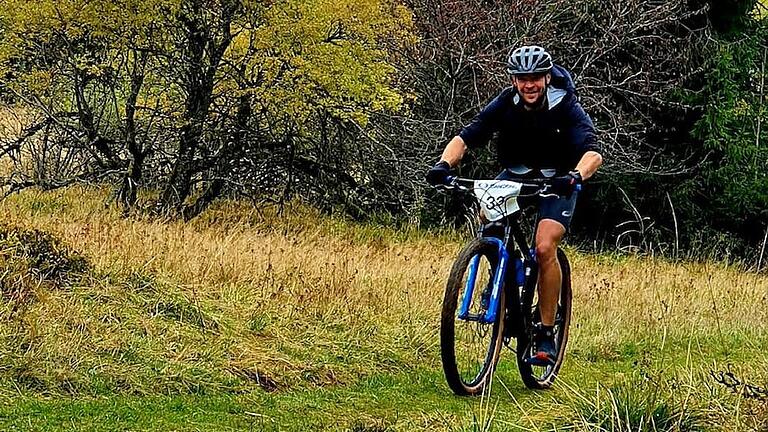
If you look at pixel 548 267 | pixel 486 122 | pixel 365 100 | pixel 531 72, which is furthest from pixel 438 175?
pixel 365 100

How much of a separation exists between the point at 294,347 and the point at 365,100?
7.30 metres

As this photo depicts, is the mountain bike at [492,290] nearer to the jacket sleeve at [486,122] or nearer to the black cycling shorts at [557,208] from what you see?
the black cycling shorts at [557,208]

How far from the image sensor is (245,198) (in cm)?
1700

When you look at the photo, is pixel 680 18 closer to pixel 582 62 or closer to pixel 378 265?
pixel 582 62

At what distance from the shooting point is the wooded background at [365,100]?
12.8m

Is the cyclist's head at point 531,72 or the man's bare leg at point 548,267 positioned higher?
the cyclist's head at point 531,72

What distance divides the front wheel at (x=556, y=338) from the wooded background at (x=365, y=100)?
6630 millimetres

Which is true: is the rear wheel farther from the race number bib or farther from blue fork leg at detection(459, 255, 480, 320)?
the race number bib

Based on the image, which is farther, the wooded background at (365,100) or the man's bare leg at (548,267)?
the wooded background at (365,100)

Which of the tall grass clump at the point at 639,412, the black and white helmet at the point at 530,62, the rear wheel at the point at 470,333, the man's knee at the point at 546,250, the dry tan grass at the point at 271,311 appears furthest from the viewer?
the dry tan grass at the point at 271,311

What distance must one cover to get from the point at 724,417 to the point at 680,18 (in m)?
15.1

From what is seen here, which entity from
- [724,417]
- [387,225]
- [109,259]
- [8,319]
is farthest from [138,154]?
[724,417]

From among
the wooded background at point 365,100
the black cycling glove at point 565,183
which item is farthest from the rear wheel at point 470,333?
the wooded background at point 365,100

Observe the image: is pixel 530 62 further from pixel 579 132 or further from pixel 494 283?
pixel 494 283
